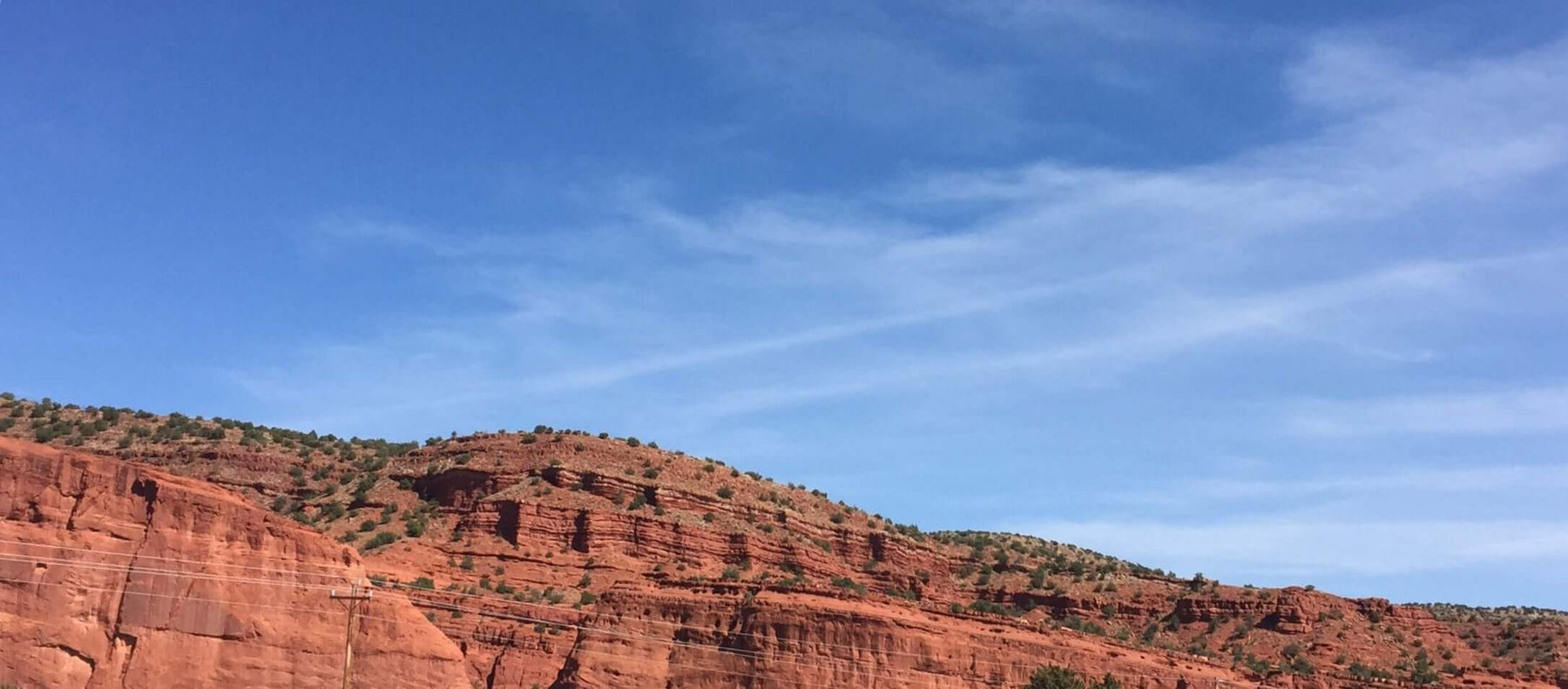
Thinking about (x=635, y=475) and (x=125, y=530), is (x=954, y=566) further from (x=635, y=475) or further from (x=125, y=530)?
(x=125, y=530)

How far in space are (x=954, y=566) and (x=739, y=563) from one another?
61.1 feet

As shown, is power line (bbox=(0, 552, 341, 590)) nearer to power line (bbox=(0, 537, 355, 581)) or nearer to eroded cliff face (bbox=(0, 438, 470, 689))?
eroded cliff face (bbox=(0, 438, 470, 689))

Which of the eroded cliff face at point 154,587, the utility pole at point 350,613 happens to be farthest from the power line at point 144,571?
the utility pole at point 350,613

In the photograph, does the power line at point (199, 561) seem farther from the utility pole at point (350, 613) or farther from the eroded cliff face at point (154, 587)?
the utility pole at point (350, 613)

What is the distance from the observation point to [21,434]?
61219 millimetres

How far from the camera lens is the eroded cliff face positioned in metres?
31.8

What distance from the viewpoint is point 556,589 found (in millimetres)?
55438

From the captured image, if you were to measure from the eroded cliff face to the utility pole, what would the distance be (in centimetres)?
33

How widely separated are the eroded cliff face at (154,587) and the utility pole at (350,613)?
33 cm

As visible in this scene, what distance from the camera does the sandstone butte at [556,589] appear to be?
3356 cm

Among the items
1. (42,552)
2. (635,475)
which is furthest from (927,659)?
(42,552)

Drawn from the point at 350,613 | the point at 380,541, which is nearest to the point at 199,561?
the point at 350,613

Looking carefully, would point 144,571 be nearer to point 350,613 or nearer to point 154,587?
point 154,587

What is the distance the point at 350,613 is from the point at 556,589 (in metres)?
21.5
